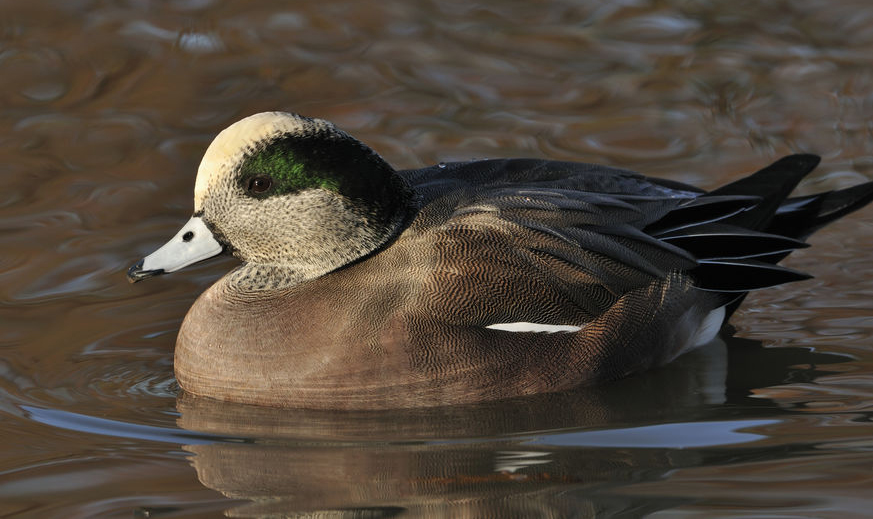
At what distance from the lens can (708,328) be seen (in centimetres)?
543

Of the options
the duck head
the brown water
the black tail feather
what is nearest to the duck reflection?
the brown water

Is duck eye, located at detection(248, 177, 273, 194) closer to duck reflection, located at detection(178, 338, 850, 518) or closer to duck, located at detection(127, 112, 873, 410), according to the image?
duck, located at detection(127, 112, 873, 410)

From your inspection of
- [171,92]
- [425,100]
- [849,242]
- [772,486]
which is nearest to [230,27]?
[171,92]

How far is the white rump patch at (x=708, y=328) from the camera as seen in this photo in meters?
5.38

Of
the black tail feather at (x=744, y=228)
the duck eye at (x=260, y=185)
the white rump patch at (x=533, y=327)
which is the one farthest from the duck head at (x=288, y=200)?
the black tail feather at (x=744, y=228)

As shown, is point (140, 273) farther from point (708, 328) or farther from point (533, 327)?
point (708, 328)

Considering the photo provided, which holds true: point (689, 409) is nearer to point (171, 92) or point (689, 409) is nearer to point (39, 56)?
point (171, 92)

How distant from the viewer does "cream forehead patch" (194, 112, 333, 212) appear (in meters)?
4.67

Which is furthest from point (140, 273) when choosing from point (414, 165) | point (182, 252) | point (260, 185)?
point (414, 165)

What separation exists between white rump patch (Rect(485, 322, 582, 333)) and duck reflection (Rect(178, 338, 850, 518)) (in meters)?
0.24

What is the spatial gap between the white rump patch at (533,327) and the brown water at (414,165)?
250mm

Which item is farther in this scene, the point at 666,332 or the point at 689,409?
the point at 666,332

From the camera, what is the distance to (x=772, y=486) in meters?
3.90

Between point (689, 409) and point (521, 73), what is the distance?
4.01m
